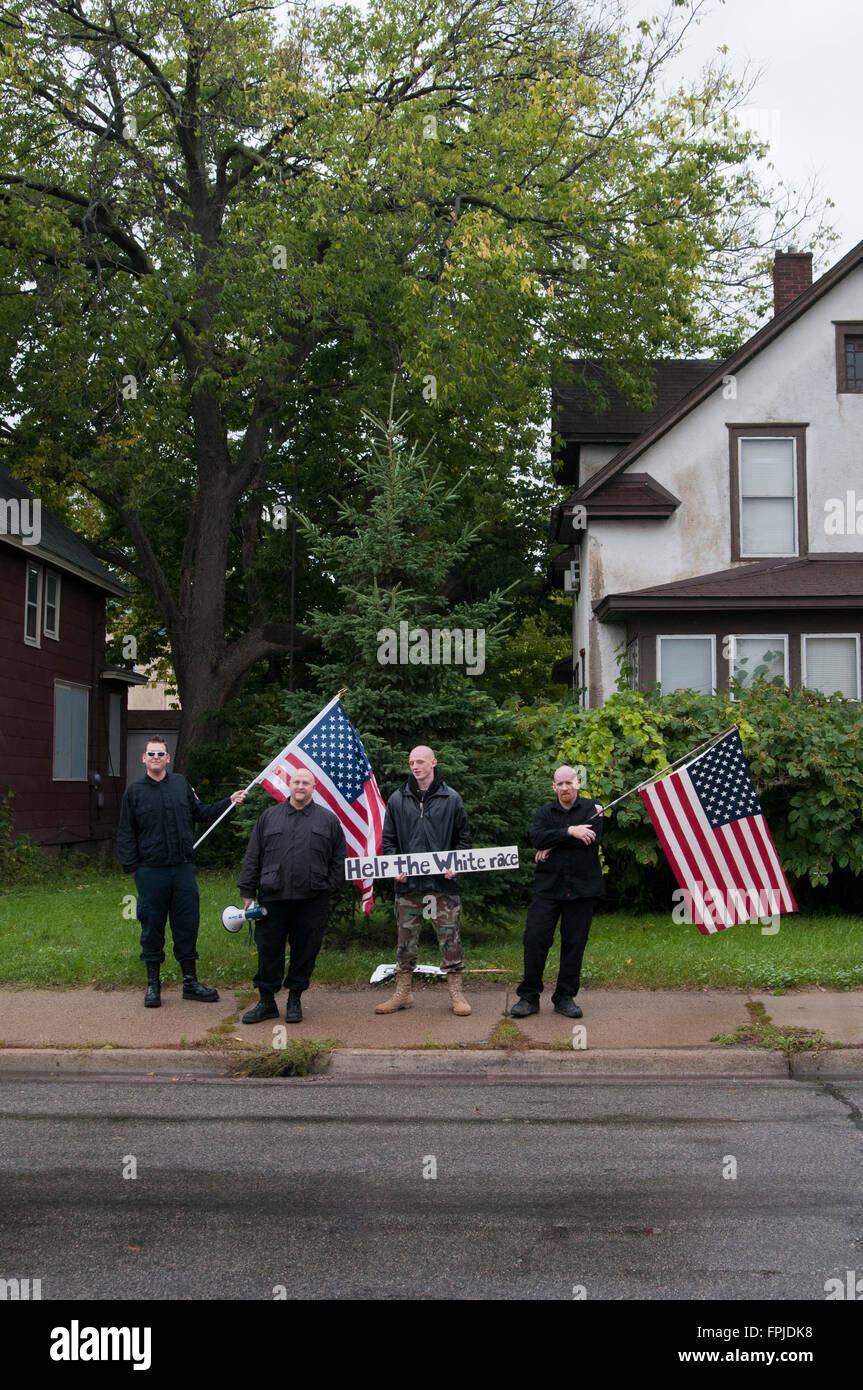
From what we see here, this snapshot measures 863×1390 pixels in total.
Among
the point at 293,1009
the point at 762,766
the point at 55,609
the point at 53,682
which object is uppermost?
the point at 55,609

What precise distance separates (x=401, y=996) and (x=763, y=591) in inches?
464

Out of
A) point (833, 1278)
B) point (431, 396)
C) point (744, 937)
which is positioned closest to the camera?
point (833, 1278)

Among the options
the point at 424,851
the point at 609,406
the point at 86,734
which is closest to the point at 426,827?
the point at 424,851

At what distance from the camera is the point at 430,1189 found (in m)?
5.79

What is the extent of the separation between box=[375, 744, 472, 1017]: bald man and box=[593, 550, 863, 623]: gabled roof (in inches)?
415

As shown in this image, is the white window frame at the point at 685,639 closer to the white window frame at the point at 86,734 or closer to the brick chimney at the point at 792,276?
the brick chimney at the point at 792,276

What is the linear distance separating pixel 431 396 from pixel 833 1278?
18.5 metres

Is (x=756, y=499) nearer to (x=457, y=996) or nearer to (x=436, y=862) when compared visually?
(x=436, y=862)

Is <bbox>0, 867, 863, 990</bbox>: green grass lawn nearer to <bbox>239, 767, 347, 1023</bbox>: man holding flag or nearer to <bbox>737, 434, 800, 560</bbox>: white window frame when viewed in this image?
<bbox>239, 767, 347, 1023</bbox>: man holding flag

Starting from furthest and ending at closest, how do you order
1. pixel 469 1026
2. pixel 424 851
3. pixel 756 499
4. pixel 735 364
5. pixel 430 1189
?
pixel 756 499 < pixel 735 364 < pixel 424 851 < pixel 469 1026 < pixel 430 1189

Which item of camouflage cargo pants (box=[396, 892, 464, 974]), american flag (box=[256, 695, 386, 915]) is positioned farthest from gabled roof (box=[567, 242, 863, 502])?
camouflage cargo pants (box=[396, 892, 464, 974])

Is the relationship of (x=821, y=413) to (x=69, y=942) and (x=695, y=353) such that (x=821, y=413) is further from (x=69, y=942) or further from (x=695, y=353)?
(x=69, y=942)

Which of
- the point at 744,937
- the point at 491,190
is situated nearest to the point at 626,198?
the point at 491,190

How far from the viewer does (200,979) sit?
35.4 feet
